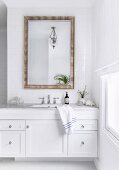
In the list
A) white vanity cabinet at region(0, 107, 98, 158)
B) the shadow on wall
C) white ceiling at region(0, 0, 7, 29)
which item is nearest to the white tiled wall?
white ceiling at region(0, 0, 7, 29)

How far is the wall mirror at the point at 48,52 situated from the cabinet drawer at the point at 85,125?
80 cm

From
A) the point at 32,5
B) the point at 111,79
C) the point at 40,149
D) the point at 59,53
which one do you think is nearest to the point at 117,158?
the point at 111,79

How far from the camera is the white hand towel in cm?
337

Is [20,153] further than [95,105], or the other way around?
[95,105]

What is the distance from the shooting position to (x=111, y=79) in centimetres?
301

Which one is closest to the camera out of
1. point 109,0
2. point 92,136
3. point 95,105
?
point 109,0

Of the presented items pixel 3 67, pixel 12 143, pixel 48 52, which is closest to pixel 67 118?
pixel 12 143

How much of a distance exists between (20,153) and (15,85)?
1.19m

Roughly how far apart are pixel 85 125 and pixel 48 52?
1438 mm

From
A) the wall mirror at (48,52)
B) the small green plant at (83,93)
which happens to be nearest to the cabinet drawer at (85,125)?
the small green plant at (83,93)

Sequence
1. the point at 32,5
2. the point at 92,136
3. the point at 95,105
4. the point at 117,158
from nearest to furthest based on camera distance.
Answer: the point at 117,158 → the point at 92,136 → the point at 95,105 → the point at 32,5

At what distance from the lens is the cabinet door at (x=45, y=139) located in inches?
138

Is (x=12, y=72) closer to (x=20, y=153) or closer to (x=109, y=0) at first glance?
(x=20, y=153)

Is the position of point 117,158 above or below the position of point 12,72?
below
